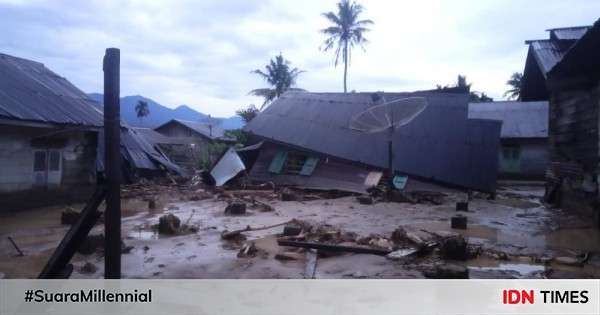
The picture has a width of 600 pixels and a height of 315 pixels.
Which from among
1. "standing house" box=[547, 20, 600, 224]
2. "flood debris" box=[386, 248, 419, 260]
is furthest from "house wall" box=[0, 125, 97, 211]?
"standing house" box=[547, 20, 600, 224]

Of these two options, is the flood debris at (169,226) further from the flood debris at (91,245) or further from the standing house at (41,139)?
the standing house at (41,139)

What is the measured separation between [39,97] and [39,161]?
6.80 feet

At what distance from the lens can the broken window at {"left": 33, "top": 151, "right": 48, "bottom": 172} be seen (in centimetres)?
1220

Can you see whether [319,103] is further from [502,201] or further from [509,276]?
[509,276]

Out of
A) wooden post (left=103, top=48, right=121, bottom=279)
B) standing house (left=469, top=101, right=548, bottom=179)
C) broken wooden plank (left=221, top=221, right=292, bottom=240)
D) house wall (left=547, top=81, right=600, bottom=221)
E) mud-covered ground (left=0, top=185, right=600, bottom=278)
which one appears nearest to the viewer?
wooden post (left=103, top=48, right=121, bottom=279)

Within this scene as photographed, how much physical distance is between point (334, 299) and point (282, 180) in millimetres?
15053

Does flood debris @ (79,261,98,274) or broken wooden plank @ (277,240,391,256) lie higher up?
broken wooden plank @ (277,240,391,256)

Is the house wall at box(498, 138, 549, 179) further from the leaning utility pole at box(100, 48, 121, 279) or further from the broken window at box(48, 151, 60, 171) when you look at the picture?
the leaning utility pole at box(100, 48, 121, 279)

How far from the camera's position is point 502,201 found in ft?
48.3

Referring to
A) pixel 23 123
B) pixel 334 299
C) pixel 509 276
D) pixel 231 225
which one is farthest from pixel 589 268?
pixel 23 123

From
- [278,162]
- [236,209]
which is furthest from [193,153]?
[236,209]

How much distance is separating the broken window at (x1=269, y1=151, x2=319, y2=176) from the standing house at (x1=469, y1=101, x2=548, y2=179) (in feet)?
41.7

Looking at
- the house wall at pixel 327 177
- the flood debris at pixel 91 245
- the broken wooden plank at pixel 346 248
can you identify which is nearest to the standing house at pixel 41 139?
the flood debris at pixel 91 245

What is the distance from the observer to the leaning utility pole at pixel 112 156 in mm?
3562
